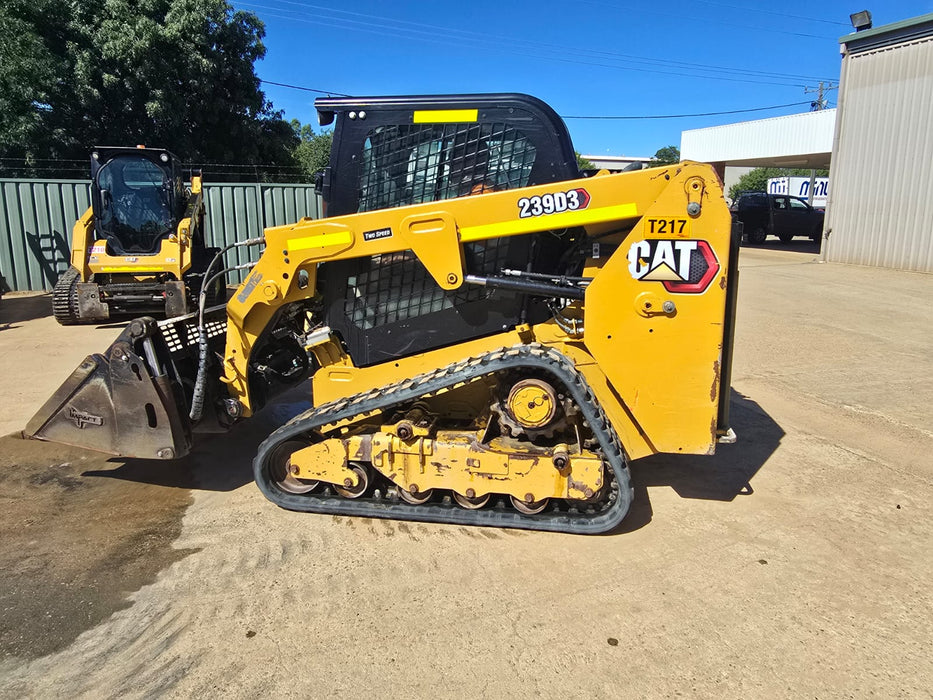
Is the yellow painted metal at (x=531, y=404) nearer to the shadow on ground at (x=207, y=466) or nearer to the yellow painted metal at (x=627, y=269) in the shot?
the yellow painted metal at (x=627, y=269)

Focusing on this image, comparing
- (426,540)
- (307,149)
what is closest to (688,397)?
(426,540)

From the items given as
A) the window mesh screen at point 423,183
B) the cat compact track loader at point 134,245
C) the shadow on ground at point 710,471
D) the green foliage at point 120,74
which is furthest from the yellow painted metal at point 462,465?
the green foliage at point 120,74

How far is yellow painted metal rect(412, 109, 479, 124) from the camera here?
3.75 metres

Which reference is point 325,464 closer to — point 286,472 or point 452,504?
point 286,472

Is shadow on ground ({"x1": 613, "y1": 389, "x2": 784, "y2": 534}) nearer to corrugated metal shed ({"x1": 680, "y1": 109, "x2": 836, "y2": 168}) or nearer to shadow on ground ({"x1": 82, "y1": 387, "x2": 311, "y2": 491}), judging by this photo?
shadow on ground ({"x1": 82, "y1": 387, "x2": 311, "y2": 491})

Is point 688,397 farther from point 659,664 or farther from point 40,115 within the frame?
point 40,115

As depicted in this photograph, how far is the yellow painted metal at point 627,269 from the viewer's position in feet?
11.2

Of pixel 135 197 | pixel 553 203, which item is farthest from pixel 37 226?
pixel 553 203

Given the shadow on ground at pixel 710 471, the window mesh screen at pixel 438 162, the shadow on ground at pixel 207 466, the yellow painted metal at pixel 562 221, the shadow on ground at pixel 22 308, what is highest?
the window mesh screen at pixel 438 162

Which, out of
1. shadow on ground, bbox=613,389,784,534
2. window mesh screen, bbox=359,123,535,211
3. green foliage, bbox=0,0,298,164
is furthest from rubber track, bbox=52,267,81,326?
green foliage, bbox=0,0,298,164

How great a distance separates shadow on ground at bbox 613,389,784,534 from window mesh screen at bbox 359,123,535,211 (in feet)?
6.87

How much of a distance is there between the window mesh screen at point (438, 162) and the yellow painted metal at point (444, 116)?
30 millimetres

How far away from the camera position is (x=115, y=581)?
10.8 feet

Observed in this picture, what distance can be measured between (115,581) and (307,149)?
4212cm
